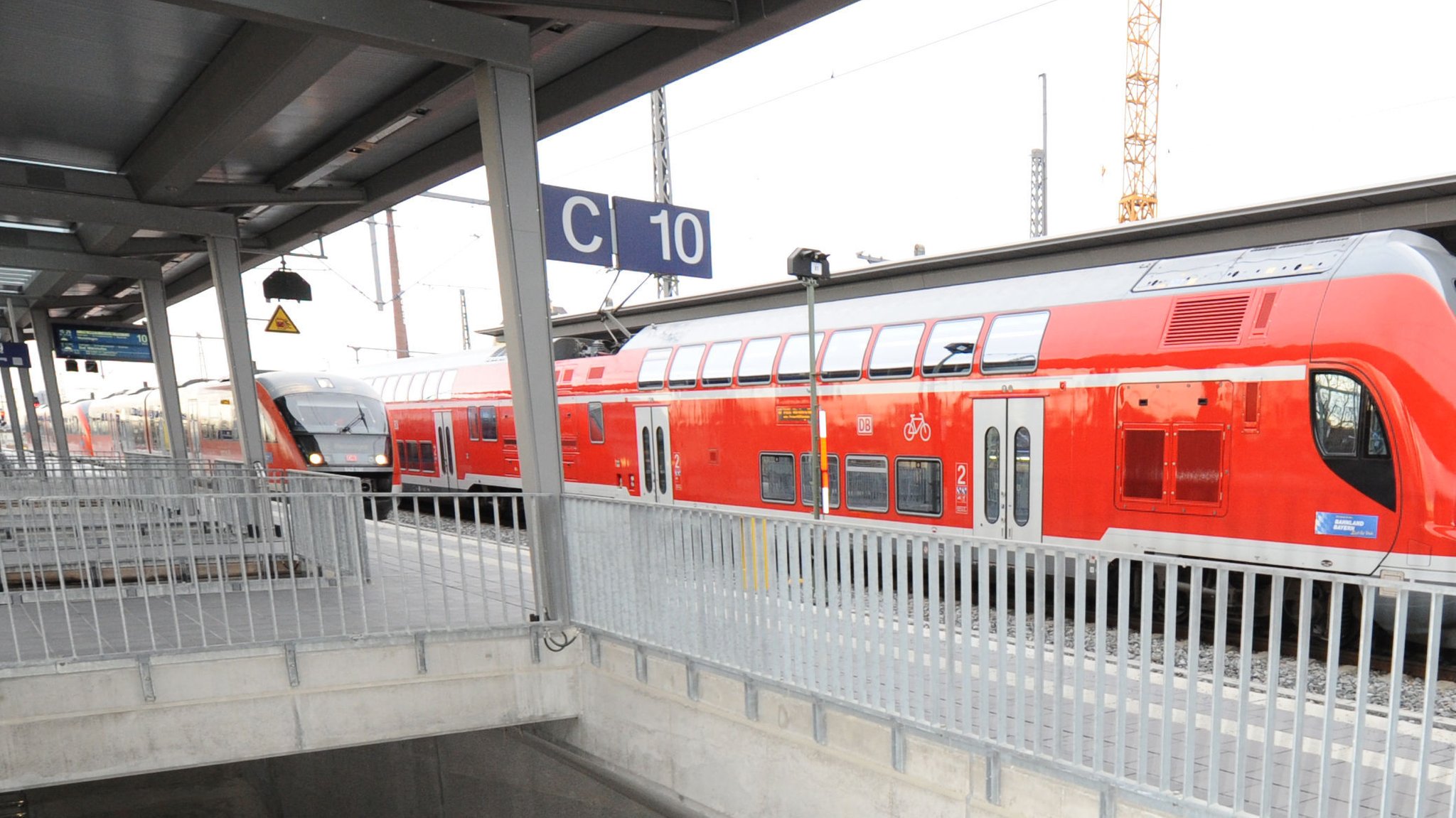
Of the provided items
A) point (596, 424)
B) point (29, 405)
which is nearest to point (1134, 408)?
point (596, 424)

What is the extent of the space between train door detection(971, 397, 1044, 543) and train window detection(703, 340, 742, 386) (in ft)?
11.6

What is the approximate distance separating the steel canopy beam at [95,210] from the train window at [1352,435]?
11.8m

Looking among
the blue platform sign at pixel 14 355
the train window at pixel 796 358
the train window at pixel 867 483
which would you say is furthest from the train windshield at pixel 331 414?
the train window at pixel 867 483

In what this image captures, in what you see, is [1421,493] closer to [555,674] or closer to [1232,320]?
[1232,320]

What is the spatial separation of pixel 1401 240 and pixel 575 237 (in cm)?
637

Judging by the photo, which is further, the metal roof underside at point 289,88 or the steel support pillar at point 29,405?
the steel support pillar at point 29,405

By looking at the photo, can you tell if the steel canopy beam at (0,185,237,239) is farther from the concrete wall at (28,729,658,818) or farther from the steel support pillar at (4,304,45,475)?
the steel support pillar at (4,304,45,475)

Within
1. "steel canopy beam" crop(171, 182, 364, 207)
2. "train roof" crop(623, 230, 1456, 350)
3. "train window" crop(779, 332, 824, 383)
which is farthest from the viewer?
"train window" crop(779, 332, 824, 383)

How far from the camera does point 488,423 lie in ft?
52.8

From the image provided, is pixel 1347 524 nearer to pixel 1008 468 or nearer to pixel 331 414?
pixel 1008 468

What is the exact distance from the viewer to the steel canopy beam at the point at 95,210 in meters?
8.78

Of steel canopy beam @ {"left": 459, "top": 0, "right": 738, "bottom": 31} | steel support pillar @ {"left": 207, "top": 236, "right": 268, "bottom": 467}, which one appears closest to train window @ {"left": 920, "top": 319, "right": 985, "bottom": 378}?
steel canopy beam @ {"left": 459, "top": 0, "right": 738, "bottom": 31}

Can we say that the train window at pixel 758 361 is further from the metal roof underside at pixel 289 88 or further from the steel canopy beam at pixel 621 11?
the steel canopy beam at pixel 621 11

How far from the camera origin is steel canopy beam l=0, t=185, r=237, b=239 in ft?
28.8
